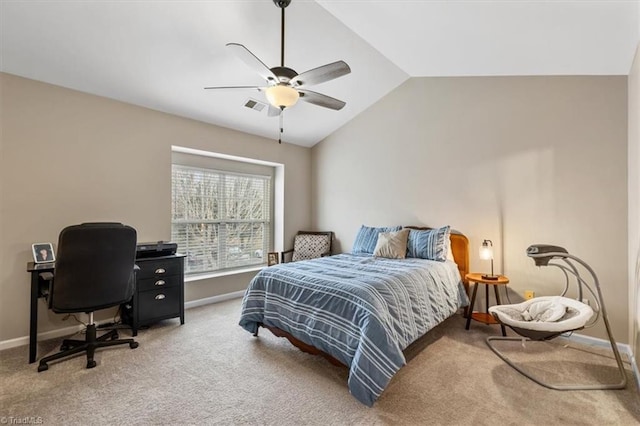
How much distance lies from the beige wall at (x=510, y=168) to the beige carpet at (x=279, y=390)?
3.51ft

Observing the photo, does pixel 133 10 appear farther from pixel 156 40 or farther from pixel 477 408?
pixel 477 408

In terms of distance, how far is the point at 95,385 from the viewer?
7.29 ft

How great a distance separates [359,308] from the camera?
7.23 ft

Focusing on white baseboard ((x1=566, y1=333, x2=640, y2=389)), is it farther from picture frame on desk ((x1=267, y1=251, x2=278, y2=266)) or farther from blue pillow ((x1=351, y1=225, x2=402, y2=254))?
picture frame on desk ((x1=267, y1=251, x2=278, y2=266))

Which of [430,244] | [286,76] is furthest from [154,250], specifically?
[430,244]

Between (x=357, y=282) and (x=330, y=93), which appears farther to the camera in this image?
(x=330, y=93)

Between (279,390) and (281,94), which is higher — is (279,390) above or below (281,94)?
below

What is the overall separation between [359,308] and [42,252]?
3012 mm

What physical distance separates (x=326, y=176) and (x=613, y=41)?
3.78 m

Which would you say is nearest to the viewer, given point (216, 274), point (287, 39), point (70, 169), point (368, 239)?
point (287, 39)

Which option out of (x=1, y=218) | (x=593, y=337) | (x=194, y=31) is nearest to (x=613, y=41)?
(x=593, y=337)

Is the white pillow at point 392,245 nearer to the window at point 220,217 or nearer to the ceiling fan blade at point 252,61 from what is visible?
the window at point 220,217

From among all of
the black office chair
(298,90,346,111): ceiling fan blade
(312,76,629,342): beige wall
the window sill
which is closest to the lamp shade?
(312,76,629,342): beige wall

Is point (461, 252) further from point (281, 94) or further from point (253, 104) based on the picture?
point (253, 104)
